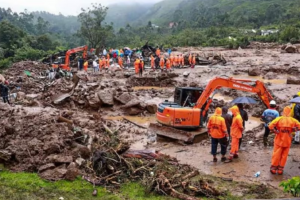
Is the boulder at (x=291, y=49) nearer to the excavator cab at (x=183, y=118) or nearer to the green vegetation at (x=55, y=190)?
the excavator cab at (x=183, y=118)

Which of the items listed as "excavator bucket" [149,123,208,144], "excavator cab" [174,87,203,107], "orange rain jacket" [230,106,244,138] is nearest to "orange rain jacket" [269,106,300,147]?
"orange rain jacket" [230,106,244,138]

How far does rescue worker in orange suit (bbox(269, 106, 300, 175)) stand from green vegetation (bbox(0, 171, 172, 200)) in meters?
2.97

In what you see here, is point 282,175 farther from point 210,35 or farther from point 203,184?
point 210,35

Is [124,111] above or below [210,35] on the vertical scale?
below

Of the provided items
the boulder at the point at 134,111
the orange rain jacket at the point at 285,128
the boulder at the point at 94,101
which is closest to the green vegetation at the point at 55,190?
the orange rain jacket at the point at 285,128

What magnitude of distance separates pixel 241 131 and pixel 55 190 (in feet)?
16.1

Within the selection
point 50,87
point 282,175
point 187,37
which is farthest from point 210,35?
point 282,175

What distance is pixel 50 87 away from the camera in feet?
59.0

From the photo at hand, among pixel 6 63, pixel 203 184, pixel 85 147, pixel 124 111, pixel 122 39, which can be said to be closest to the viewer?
pixel 203 184

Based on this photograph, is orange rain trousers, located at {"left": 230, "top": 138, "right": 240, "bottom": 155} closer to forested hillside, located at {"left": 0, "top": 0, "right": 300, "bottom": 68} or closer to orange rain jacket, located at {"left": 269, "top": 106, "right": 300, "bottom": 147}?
orange rain jacket, located at {"left": 269, "top": 106, "right": 300, "bottom": 147}

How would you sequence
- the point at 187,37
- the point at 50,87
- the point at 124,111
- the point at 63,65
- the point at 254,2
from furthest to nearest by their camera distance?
the point at 254,2 → the point at 187,37 → the point at 63,65 → the point at 50,87 → the point at 124,111

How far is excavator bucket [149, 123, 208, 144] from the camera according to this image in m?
11.1

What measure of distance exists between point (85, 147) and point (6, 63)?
26548 millimetres

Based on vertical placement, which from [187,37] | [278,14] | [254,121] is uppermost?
[278,14]
